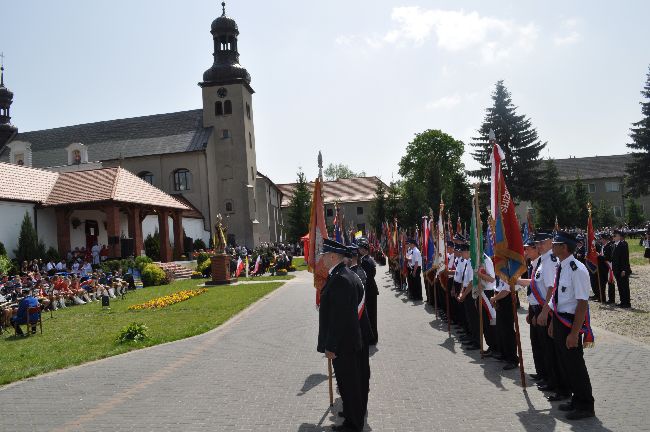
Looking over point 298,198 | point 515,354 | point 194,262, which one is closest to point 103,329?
point 515,354

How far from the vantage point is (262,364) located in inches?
361

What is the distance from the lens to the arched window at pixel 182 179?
52688mm

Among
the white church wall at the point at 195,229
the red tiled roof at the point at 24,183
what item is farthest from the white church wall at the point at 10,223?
the white church wall at the point at 195,229

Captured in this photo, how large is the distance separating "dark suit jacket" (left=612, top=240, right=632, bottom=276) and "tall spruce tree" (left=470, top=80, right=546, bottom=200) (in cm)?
3920

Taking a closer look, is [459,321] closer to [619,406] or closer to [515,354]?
[515,354]

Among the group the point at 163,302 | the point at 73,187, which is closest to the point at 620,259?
the point at 163,302

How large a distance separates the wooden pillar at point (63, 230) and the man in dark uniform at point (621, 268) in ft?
92.7

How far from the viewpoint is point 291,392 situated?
739cm

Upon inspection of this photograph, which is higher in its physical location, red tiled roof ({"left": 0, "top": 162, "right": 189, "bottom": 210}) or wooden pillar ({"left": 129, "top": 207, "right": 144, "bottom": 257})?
red tiled roof ({"left": 0, "top": 162, "right": 189, "bottom": 210})

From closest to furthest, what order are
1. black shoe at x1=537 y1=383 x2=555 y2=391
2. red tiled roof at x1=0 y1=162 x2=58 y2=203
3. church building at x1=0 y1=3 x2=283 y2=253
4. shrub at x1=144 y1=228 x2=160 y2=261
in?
1. black shoe at x1=537 y1=383 x2=555 y2=391
2. red tiled roof at x1=0 y1=162 x2=58 y2=203
3. shrub at x1=144 y1=228 x2=160 y2=261
4. church building at x1=0 y1=3 x2=283 y2=253

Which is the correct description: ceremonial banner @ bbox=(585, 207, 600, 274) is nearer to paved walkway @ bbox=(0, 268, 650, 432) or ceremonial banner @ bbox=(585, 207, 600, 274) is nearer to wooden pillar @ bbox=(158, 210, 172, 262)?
paved walkway @ bbox=(0, 268, 650, 432)

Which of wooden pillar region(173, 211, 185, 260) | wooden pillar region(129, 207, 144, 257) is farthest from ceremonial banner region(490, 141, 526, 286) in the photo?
wooden pillar region(173, 211, 185, 260)

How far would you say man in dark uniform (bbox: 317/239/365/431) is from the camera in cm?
593

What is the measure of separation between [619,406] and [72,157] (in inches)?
2118
